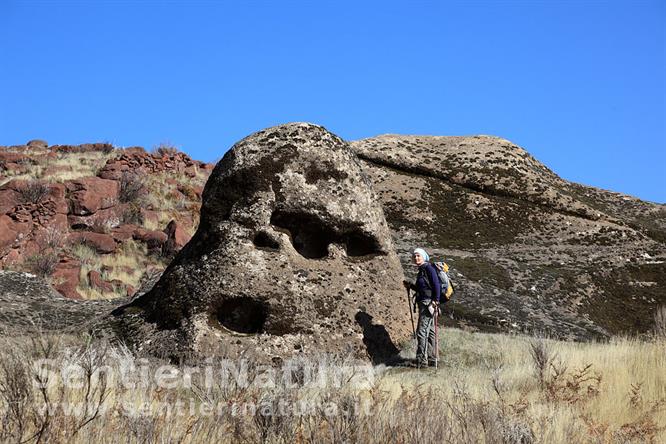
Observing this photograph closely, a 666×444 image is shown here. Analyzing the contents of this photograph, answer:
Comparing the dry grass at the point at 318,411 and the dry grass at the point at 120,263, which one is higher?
the dry grass at the point at 120,263

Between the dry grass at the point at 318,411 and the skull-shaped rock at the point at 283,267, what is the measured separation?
172 cm

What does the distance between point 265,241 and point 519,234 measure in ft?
46.1

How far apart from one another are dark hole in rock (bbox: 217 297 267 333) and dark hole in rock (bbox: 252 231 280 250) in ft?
3.52

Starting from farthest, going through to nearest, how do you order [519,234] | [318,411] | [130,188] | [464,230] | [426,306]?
[130,188] < [464,230] < [519,234] < [426,306] < [318,411]

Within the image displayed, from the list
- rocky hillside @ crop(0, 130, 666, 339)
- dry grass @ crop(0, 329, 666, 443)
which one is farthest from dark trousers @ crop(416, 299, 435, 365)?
Result: rocky hillside @ crop(0, 130, 666, 339)

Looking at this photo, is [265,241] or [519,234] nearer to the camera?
[265,241]

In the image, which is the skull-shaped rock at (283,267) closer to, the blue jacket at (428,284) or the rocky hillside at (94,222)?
the blue jacket at (428,284)

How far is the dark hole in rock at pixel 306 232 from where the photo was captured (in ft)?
42.1

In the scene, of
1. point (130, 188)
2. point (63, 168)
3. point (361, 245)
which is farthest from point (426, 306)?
point (63, 168)

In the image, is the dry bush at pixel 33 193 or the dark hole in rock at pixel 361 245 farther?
the dry bush at pixel 33 193

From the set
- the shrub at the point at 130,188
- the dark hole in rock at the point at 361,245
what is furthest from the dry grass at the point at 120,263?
the dark hole in rock at the point at 361,245

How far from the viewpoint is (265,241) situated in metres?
12.6

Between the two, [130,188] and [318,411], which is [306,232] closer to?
[318,411]

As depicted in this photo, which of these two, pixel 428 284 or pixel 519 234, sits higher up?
pixel 519 234
